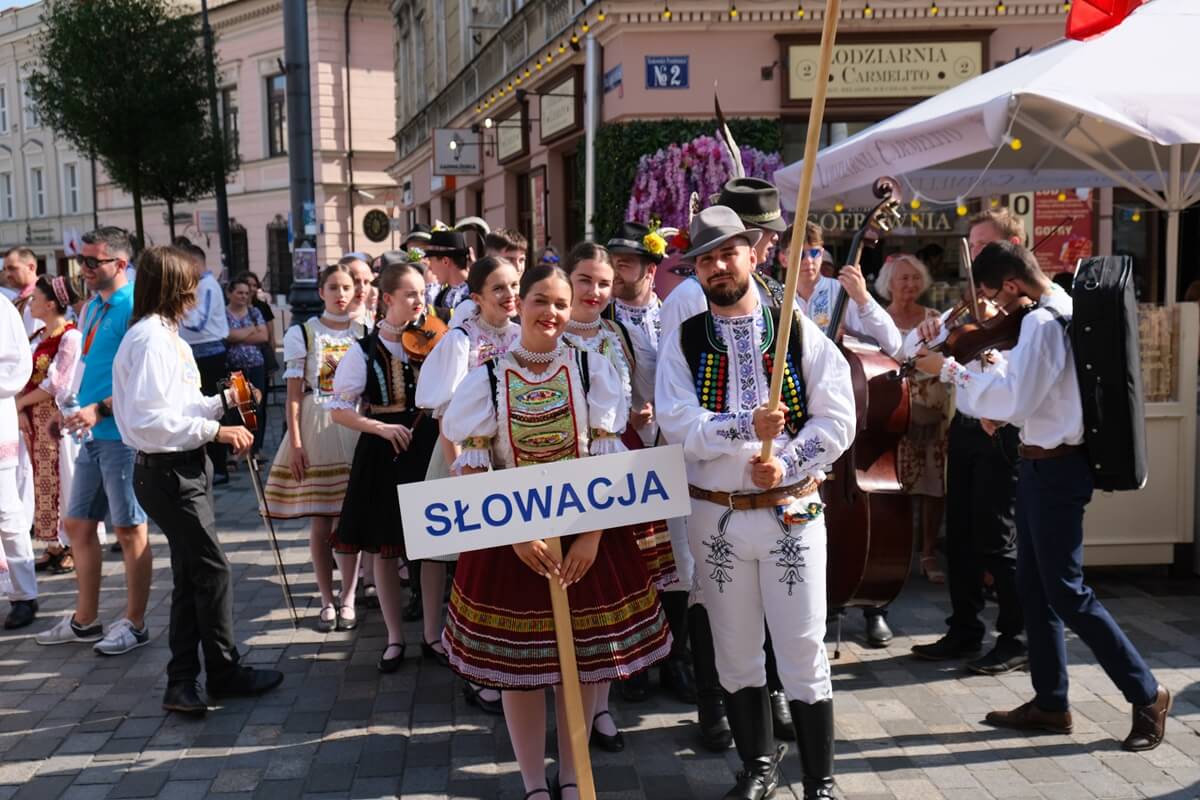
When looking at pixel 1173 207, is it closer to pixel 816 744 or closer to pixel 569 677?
pixel 816 744

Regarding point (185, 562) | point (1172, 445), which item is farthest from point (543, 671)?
point (1172, 445)

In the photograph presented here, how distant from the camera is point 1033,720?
4.25 metres

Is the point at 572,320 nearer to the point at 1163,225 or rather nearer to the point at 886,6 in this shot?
the point at 886,6

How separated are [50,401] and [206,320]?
105 inches

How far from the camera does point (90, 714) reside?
4.68 meters

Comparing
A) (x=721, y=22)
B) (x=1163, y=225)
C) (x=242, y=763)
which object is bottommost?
(x=242, y=763)

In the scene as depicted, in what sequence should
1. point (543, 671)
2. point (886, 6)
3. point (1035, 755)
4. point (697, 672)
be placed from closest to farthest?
1. point (543, 671)
2. point (1035, 755)
3. point (697, 672)
4. point (886, 6)

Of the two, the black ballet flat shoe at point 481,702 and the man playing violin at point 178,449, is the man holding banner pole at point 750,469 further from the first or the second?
the man playing violin at point 178,449

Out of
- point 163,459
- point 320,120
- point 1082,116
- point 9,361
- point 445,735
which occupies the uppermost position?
point 320,120

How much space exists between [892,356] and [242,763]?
3.31 metres

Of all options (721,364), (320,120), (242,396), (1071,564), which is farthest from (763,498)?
(320,120)

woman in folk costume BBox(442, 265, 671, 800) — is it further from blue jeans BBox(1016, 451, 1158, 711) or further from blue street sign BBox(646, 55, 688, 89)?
blue street sign BBox(646, 55, 688, 89)

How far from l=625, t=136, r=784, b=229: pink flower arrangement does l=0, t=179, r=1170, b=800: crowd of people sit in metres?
6.39

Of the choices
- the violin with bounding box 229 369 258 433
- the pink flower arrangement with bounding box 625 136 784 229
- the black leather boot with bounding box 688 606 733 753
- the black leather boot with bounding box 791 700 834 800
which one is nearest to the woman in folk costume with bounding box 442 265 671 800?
the black leather boot with bounding box 791 700 834 800
